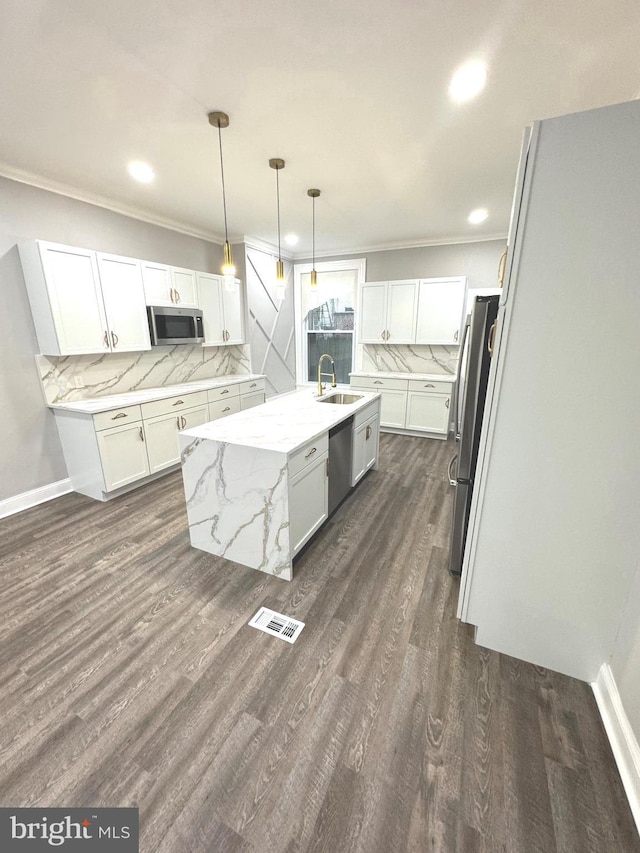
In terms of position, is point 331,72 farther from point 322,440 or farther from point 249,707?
point 249,707

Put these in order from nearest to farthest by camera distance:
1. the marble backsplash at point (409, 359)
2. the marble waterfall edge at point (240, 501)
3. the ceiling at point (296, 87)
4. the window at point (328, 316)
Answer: the ceiling at point (296, 87)
the marble waterfall edge at point (240, 501)
the marble backsplash at point (409, 359)
the window at point (328, 316)

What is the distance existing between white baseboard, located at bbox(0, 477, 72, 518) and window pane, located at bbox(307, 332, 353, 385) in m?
4.10

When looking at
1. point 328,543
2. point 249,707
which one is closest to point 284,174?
point 328,543

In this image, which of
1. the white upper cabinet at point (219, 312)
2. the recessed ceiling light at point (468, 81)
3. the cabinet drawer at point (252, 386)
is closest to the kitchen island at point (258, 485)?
the recessed ceiling light at point (468, 81)

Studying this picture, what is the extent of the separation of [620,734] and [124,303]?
4308 millimetres

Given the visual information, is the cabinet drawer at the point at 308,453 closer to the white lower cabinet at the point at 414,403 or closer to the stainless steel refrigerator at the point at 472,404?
the stainless steel refrigerator at the point at 472,404

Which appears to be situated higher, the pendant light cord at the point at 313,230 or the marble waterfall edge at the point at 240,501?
the pendant light cord at the point at 313,230

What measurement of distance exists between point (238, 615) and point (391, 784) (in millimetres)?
999

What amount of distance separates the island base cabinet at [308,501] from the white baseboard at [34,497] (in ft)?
8.34

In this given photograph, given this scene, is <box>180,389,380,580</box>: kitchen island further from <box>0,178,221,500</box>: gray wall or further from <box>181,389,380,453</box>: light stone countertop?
<box>0,178,221,500</box>: gray wall

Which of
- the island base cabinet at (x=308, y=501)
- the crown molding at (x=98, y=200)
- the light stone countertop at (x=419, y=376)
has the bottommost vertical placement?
the island base cabinet at (x=308, y=501)

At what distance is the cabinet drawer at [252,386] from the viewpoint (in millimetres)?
4621

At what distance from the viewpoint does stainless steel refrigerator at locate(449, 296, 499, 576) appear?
1.78 metres

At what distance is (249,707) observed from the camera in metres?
1.40
